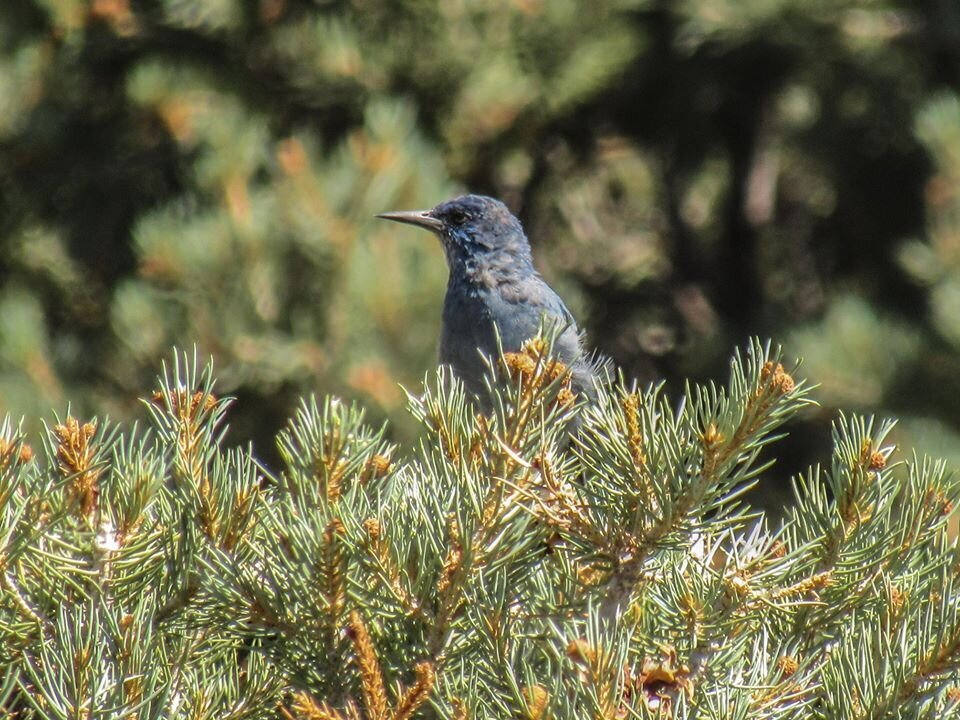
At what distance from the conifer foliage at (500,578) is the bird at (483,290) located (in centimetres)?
176

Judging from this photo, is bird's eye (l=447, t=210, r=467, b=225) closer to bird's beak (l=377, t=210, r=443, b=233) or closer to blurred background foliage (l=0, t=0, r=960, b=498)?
bird's beak (l=377, t=210, r=443, b=233)

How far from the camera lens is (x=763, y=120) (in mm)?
7258

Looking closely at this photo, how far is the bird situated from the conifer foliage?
1764mm

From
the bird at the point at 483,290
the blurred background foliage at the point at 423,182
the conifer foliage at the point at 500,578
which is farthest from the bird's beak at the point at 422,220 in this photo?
the conifer foliage at the point at 500,578

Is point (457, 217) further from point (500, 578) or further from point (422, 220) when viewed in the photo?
point (500, 578)

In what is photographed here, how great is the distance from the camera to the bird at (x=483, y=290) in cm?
363

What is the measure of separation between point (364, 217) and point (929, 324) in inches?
99.3

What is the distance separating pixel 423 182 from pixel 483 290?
1188mm

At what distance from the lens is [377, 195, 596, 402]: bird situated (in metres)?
3.63

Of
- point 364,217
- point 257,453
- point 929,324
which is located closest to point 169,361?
point 257,453

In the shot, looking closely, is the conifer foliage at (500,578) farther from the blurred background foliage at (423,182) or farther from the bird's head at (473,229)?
the blurred background foliage at (423,182)

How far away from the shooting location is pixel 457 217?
451cm

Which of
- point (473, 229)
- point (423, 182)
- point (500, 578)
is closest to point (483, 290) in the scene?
point (473, 229)

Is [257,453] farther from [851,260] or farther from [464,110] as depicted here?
[851,260]
